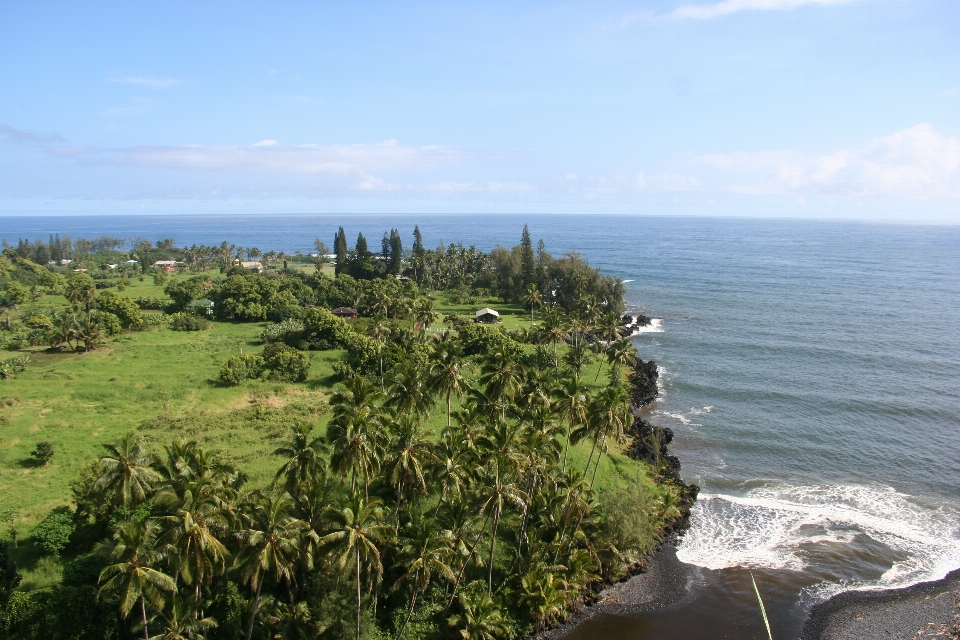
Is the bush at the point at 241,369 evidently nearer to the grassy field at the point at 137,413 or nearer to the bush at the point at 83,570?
the grassy field at the point at 137,413

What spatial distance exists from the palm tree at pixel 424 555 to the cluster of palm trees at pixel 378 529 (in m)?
0.08

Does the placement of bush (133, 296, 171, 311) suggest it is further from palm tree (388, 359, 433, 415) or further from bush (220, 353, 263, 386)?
palm tree (388, 359, 433, 415)

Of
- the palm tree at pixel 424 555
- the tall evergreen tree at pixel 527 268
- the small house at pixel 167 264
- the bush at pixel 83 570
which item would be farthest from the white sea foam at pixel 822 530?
the small house at pixel 167 264

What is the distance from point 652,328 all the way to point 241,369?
64667 mm

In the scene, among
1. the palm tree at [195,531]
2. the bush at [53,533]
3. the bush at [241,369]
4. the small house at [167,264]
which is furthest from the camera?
the small house at [167,264]

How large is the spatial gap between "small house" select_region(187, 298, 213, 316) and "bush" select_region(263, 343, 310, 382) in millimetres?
36548

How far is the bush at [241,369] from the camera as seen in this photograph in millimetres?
60531

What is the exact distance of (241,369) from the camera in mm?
61625

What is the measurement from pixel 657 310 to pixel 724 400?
50.7 meters

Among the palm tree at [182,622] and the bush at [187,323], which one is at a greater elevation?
the bush at [187,323]

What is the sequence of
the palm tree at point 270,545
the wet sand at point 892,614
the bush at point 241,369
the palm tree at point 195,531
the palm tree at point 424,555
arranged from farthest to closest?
the bush at point 241,369 → the wet sand at point 892,614 → the palm tree at point 424,555 → the palm tree at point 270,545 → the palm tree at point 195,531

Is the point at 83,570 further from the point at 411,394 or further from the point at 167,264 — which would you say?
the point at 167,264

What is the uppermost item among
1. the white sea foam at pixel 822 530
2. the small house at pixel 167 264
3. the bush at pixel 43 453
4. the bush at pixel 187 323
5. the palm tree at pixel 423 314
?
the small house at pixel 167 264

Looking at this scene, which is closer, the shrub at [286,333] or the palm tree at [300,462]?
the palm tree at [300,462]
